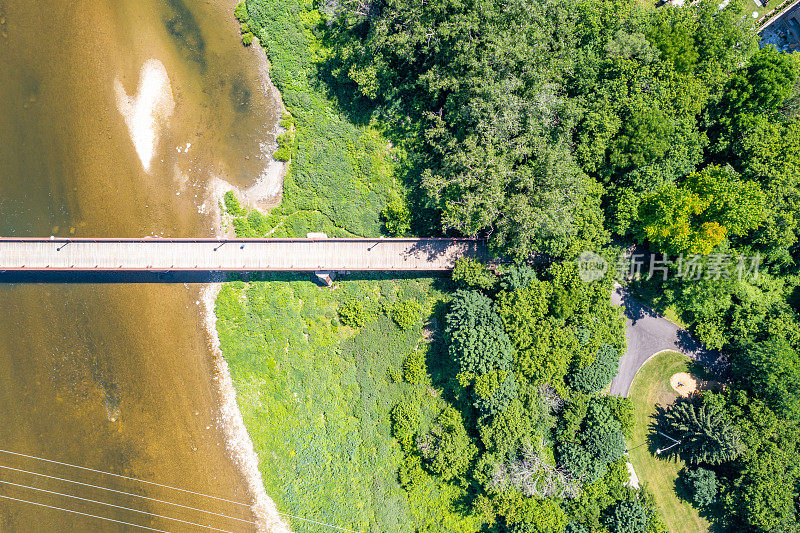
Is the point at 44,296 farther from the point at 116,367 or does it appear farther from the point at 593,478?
the point at 593,478

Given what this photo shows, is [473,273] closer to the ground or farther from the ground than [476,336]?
farther from the ground

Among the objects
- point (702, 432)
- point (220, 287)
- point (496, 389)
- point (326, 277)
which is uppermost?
point (702, 432)

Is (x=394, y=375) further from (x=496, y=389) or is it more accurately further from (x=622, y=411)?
(x=622, y=411)

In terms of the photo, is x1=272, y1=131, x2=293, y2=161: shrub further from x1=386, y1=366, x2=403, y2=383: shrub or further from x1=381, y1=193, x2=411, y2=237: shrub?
x1=386, y1=366, x2=403, y2=383: shrub

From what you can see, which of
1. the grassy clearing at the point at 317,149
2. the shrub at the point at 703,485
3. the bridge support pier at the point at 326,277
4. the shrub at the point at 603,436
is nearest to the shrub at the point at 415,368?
the bridge support pier at the point at 326,277

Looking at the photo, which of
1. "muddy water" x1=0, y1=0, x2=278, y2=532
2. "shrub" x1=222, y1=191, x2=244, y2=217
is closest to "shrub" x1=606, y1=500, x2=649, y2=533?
"muddy water" x1=0, y1=0, x2=278, y2=532

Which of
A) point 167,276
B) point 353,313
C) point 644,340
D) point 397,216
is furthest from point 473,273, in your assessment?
point 167,276

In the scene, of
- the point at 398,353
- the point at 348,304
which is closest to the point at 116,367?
the point at 348,304

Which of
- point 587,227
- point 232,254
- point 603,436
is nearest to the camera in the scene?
point 587,227
